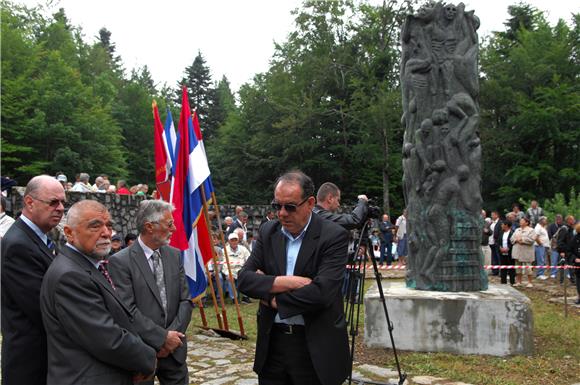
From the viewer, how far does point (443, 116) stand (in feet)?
24.8

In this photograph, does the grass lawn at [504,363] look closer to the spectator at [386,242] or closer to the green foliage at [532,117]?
the spectator at [386,242]

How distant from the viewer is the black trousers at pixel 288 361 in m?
3.40

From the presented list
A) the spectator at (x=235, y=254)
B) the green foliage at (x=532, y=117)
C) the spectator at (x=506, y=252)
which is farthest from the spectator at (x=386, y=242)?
the green foliage at (x=532, y=117)

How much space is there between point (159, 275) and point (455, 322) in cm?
412

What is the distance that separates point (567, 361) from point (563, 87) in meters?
24.6

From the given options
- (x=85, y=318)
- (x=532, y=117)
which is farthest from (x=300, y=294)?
(x=532, y=117)

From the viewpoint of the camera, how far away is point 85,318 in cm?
280

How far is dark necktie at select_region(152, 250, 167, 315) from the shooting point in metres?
4.20

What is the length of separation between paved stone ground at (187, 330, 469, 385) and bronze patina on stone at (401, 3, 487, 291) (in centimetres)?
184

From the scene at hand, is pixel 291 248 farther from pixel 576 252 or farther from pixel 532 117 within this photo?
pixel 532 117

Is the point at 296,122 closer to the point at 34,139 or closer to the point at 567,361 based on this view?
the point at 34,139

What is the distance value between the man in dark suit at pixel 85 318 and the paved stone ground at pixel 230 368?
2.96 m

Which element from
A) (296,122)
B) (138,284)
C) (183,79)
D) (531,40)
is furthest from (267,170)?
(138,284)

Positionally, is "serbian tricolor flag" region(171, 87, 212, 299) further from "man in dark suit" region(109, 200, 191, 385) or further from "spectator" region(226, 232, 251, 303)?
"spectator" region(226, 232, 251, 303)
